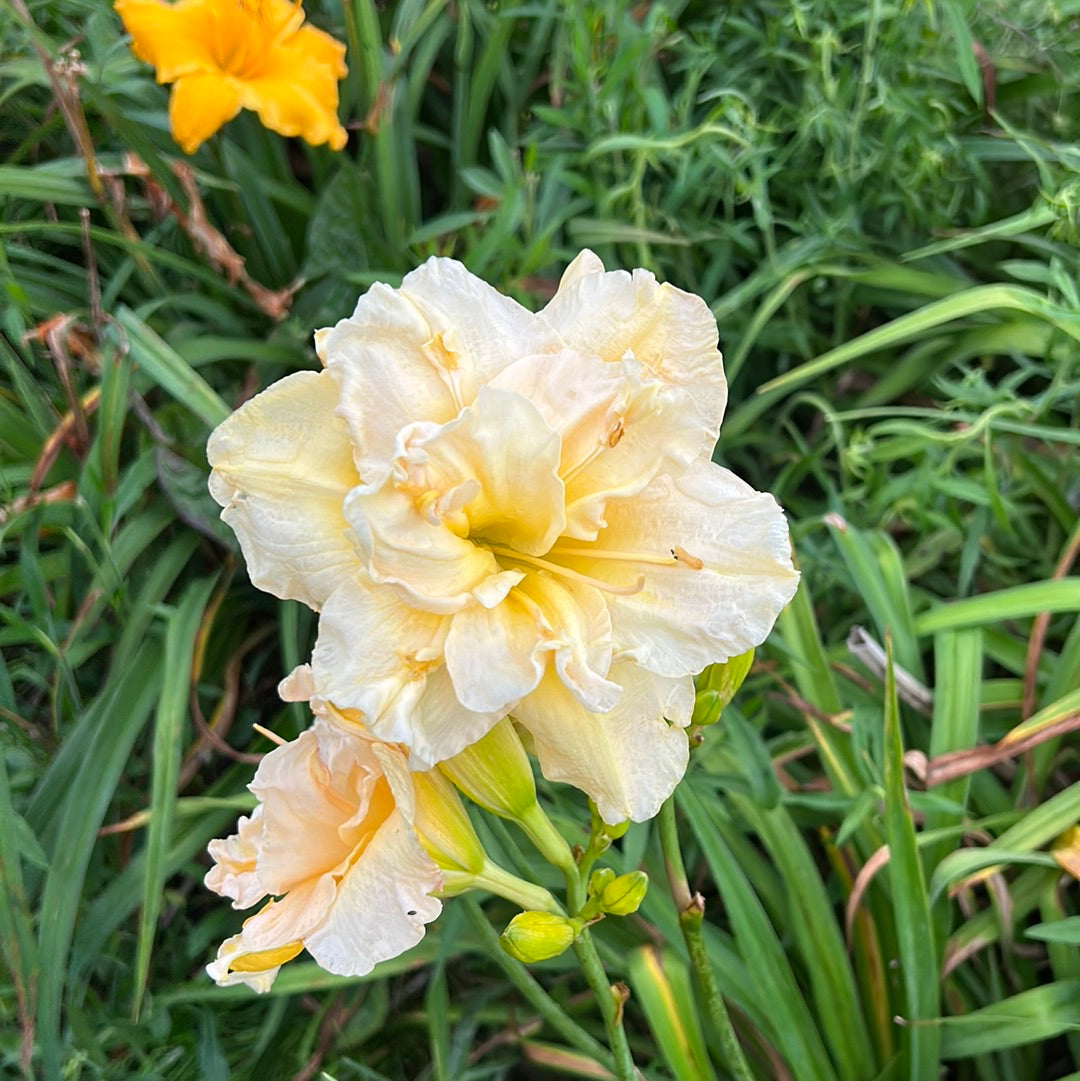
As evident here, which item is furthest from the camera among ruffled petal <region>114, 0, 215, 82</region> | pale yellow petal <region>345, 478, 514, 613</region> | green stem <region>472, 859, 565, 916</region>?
ruffled petal <region>114, 0, 215, 82</region>

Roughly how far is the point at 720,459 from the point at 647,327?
2.39 feet

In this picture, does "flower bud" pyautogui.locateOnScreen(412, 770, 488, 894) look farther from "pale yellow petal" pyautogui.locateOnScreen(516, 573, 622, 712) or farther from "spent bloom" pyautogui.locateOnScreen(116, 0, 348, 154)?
"spent bloom" pyautogui.locateOnScreen(116, 0, 348, 154)

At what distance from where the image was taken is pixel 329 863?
501mm

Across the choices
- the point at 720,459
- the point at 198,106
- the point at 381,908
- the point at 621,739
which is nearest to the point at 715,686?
the point at 621,739

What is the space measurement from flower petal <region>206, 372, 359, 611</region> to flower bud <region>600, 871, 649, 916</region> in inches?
8.8

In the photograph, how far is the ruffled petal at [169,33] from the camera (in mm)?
1019

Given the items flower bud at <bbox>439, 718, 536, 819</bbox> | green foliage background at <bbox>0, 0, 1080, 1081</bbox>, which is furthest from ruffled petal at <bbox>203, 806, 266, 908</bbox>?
green foliage background at <bbox>0, 0, 1080, 1081</bbox>

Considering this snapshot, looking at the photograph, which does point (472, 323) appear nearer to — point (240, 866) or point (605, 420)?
point (605, 420)

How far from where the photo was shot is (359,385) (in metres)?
0.45

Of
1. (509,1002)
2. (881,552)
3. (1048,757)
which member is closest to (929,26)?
(881,552)

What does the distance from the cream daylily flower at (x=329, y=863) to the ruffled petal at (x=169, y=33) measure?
83 cm

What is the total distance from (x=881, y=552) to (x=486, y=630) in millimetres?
683

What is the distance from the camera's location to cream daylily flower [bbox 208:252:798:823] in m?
0.43

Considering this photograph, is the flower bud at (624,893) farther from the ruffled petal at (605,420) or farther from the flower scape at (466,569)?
the ruffled petal at (605,420)
